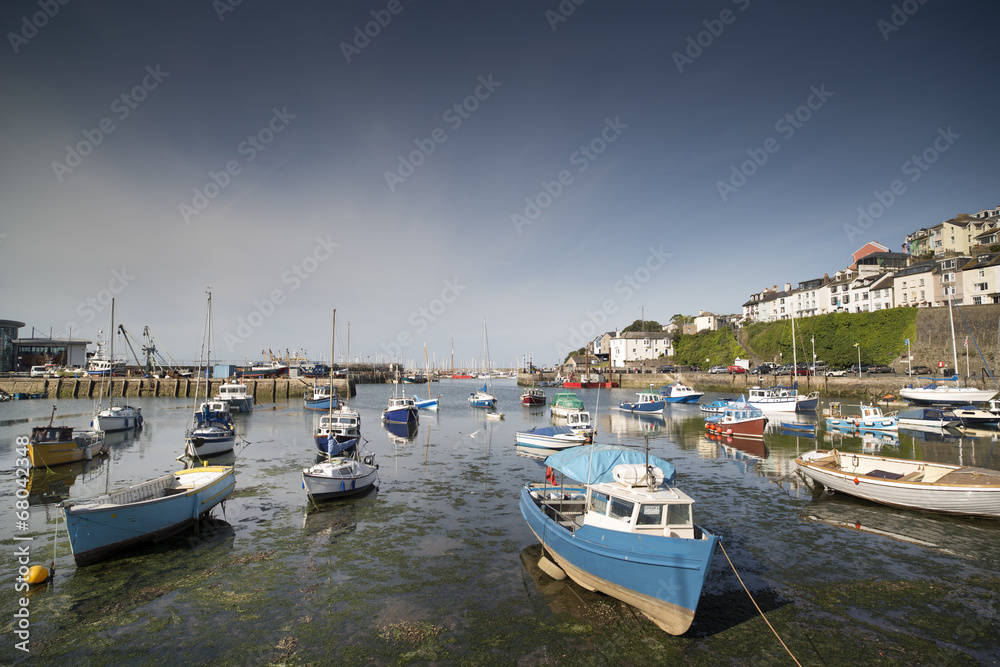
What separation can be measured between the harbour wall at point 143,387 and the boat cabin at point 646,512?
81.7m

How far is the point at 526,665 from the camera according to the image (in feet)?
29.0

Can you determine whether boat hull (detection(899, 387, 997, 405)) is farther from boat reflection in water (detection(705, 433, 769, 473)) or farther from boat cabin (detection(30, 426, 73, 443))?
boat cabin (detection(30, 426, 73, 443))

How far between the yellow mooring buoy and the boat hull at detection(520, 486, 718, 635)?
14.1 metres

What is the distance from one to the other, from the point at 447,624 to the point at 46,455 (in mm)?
29426

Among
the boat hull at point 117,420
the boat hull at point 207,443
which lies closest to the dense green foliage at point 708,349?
the boat hull at point 207,443

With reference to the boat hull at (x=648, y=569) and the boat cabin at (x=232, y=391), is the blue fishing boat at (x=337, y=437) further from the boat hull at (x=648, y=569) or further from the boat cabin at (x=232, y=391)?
the boat cabin at (x=232, y=391)

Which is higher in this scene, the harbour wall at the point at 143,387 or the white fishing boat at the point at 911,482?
the harbour wall at the point at 143,387

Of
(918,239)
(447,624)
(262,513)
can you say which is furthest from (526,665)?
(918,239)

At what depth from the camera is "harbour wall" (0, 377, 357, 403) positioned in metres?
79.8

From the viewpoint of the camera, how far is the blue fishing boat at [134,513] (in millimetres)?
12852

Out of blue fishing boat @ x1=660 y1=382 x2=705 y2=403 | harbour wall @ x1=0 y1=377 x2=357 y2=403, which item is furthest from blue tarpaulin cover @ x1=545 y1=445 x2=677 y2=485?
harbour wall @ x1=0 y1=377 x2=357 y2=403

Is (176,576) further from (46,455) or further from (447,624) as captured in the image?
(46,455)

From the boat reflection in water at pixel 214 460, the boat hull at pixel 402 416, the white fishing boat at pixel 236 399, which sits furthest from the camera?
the white fishing boat at pixel 236 399

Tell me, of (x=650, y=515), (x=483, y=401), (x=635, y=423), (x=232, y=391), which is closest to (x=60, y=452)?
(x=650, y=515)
